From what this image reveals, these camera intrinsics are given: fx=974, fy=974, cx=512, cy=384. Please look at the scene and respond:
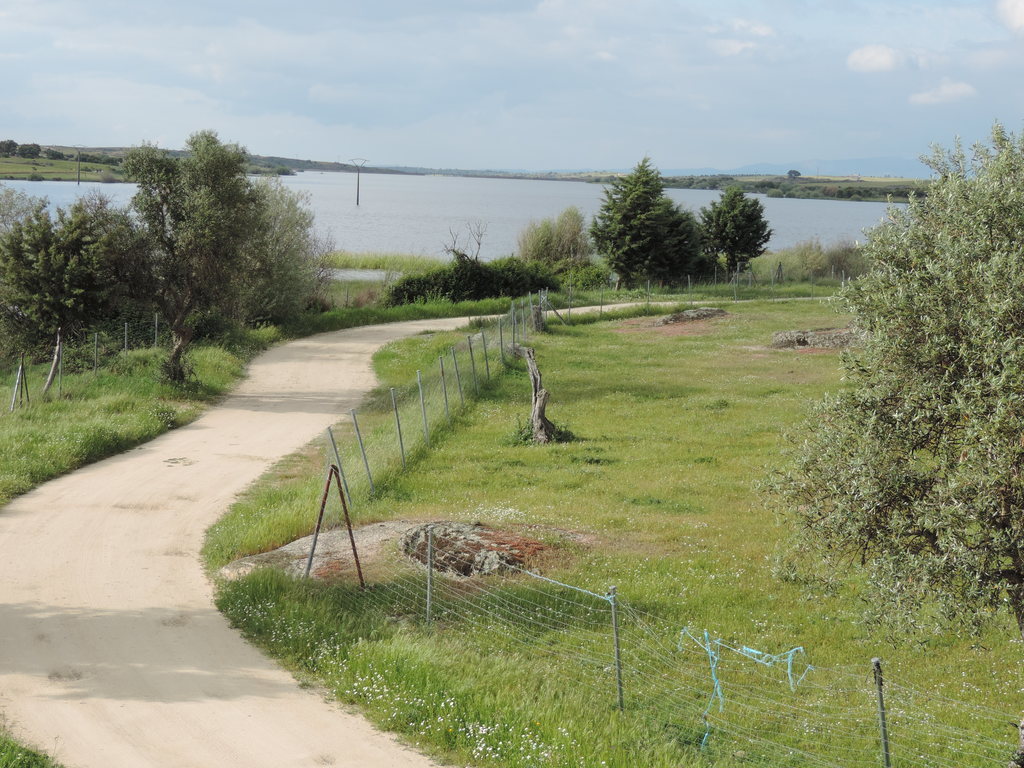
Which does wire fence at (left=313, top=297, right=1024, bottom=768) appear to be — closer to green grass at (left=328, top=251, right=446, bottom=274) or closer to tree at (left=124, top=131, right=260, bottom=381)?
tree at (left=124, top=131, right=260, bottom=381)

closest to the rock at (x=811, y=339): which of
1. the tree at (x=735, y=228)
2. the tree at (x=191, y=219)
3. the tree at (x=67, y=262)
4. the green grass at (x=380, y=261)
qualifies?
the tree at (x=191, y=219)

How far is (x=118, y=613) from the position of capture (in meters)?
14.8

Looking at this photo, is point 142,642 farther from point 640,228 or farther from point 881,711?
point 640,228

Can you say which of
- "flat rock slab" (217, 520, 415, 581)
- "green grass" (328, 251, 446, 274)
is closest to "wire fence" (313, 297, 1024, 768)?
"flat rock slab" (217, 520, 415, 581)

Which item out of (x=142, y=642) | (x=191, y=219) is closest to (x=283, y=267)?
(x=191, y=219)

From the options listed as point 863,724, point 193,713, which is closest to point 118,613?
point 193,713

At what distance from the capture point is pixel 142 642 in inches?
540

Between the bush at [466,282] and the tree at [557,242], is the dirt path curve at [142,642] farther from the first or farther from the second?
the tree at [557,242]

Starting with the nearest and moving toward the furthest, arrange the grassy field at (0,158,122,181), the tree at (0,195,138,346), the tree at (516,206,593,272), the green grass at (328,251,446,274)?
the tree at (0,195,138,346)
the tree at (516,206,593,272)
the green grass at (328,251,446,274)
the grassy field at (0,158,122,181)

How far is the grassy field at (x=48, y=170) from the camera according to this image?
12162 centimetres

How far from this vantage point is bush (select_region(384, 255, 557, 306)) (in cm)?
6153

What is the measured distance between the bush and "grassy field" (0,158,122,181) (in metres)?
67.6

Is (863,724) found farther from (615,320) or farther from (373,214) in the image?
(373,214)

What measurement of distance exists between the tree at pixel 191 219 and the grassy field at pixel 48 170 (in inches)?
3511
